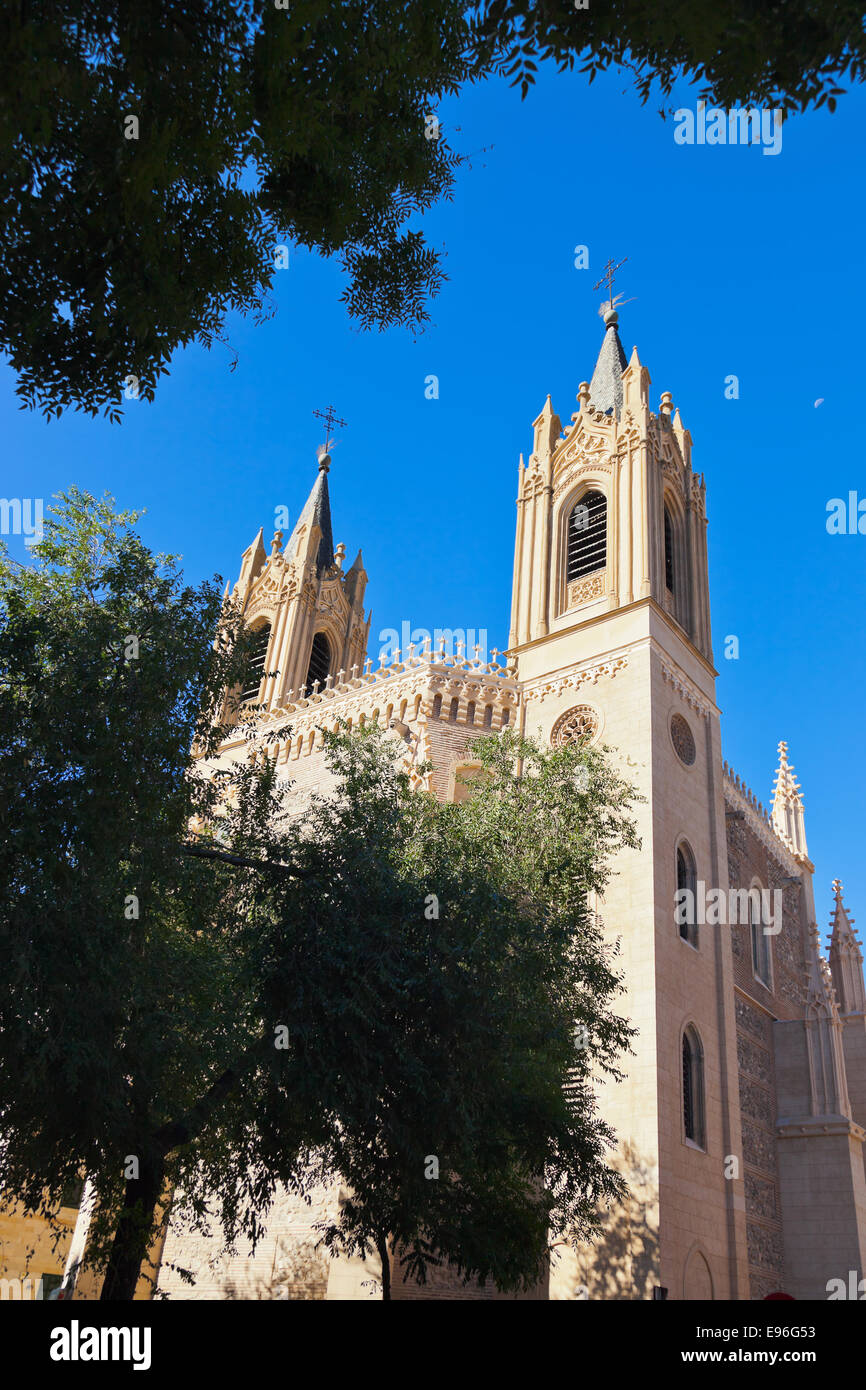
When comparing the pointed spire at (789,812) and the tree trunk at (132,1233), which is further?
the pointed spire at (789,812)

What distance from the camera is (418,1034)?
36.2 ft

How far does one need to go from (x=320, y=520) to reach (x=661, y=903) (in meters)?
22.4

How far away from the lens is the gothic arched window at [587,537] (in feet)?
83.8

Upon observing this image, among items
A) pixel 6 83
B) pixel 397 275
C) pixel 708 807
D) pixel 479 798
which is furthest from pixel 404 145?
pixel 708 807

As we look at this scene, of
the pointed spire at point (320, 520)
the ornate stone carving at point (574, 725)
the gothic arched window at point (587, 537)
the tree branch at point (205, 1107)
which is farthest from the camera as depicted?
the pointed spire at point (320, 520)

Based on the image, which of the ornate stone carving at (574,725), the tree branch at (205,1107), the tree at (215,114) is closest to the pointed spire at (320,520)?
the ornate stone carving at (574,725)

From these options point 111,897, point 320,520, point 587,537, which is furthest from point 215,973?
point 320,520

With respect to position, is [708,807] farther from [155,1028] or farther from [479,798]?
[155,1028]

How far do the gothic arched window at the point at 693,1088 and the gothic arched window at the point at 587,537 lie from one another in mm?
11144

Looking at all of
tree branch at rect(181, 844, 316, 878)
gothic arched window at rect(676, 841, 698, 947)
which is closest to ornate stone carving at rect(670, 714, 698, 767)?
gothic arched window at rect(676, 841, 698, 947)

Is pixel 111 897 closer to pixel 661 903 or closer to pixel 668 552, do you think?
pixel 661 903

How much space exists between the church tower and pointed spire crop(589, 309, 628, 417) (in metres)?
0.06

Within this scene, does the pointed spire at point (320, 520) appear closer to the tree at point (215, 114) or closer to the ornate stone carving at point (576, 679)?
the ornate stone carving at point (576, 679)
